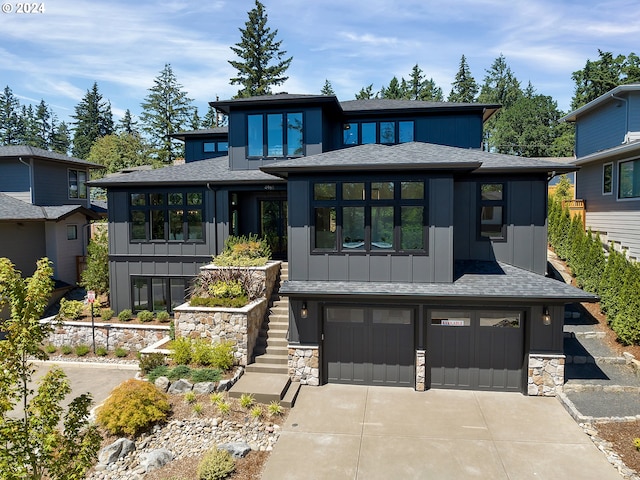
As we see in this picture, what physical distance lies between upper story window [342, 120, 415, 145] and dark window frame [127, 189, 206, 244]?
21.1 feet

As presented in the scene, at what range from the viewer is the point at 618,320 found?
1150cm

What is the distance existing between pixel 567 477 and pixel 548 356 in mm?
3452

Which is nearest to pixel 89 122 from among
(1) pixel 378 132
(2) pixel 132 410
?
(1) pixel 378 132

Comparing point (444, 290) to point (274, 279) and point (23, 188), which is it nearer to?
point (274, 279)

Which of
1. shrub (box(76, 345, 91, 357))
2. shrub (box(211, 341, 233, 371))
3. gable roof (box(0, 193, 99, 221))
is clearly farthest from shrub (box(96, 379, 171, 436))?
gable roof (box(0, 193, 99, 221))

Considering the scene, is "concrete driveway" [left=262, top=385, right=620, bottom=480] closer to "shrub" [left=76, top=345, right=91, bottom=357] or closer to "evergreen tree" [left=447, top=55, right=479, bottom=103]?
"shrub" [left=76, top=345, right=91, bottom=357]

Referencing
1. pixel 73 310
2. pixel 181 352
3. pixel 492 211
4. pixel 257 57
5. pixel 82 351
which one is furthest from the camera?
pixel 257 57

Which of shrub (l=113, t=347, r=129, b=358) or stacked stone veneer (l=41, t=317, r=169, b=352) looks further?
stacked stone veneer (l=41, t=317, r=169, b=352)

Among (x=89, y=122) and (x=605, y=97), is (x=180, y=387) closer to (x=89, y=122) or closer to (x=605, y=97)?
(x=605, y=97)

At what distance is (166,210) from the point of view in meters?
15.5

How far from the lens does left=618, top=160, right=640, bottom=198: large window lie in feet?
48.4

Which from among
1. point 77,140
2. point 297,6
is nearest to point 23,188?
point 297,6

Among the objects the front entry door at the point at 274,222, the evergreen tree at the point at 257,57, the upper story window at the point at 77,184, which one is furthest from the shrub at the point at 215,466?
the evergreen tree at the point at 257,57

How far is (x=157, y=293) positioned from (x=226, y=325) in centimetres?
560
